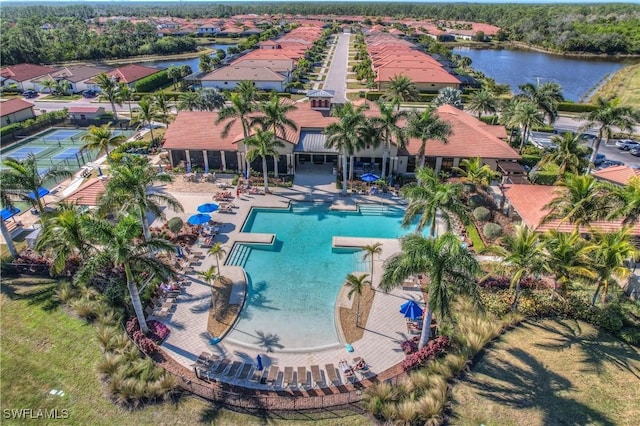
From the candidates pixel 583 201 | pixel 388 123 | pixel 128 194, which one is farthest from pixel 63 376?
pixel 583 201

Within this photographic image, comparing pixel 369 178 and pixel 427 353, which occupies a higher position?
pixel 369 178

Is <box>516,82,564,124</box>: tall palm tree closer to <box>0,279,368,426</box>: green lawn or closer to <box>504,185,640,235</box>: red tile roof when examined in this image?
<box>504,185,640,235</box>: red tile roof

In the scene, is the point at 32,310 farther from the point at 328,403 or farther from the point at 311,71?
the point at 311,71

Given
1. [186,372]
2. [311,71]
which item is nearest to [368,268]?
[186,372]

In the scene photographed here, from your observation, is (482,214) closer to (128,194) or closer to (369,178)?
(369,178)

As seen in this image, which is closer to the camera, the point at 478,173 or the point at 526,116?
the point at 478,173

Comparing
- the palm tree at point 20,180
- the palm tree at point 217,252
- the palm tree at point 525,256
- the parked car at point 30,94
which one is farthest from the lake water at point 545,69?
the parked car at point 30,94
